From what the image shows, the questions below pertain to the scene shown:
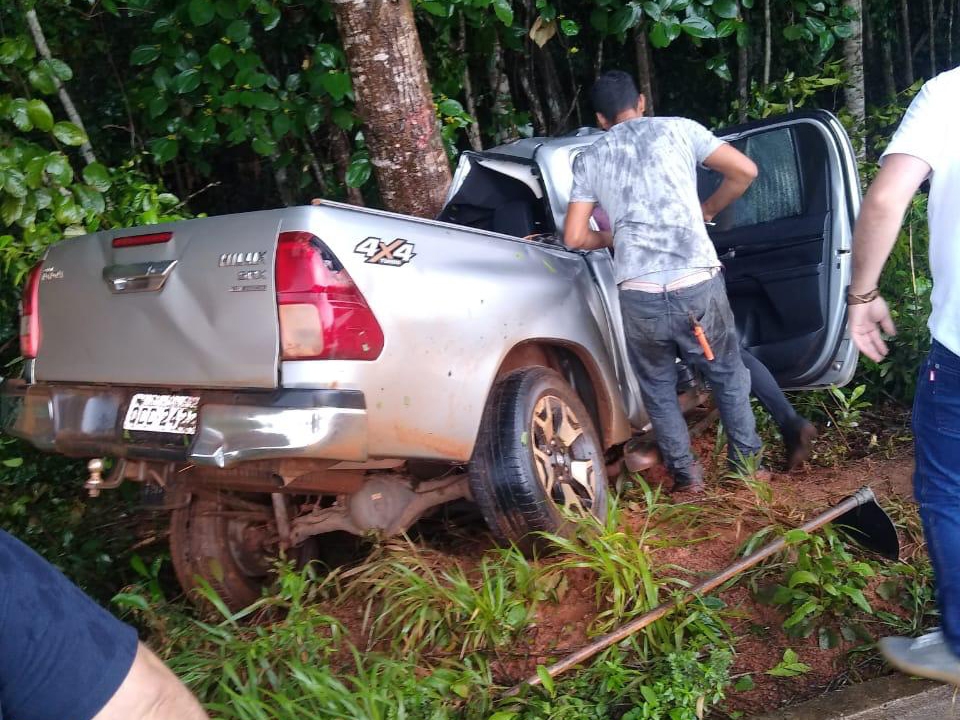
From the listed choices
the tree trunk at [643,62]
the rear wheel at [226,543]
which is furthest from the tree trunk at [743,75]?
the rear wheel at [226,543]

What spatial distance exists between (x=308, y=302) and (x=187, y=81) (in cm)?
330

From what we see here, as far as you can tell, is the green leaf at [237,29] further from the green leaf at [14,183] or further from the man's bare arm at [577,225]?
the man's bare arm at [577,225]

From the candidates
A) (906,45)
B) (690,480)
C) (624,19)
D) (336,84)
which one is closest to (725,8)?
(624,19)

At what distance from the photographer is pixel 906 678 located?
8.99 feet

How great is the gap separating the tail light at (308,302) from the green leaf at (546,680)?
3.49 ft

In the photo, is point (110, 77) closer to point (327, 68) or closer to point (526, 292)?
point (327, 68)

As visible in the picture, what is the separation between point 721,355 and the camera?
3.86 metres

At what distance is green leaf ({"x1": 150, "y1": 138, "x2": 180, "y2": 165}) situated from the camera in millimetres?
5555

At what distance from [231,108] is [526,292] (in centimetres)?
293

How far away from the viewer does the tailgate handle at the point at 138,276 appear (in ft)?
9.52

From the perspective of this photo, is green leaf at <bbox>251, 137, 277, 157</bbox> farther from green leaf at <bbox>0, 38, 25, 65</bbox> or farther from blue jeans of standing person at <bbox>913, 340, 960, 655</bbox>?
blue jeans of standing person at <bbox>913, 340, 960, 655</bbox>

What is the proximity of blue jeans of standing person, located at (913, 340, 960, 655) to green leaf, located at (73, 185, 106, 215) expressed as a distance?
3.79 meters

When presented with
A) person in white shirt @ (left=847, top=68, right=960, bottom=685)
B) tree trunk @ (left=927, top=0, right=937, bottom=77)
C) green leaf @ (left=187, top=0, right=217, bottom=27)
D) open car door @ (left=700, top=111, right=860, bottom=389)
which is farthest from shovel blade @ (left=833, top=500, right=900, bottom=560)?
tree trunk @ (left=927, top=0, right=937, bottom=77)

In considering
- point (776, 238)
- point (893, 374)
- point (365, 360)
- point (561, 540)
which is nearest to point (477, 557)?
point (561, 540)
